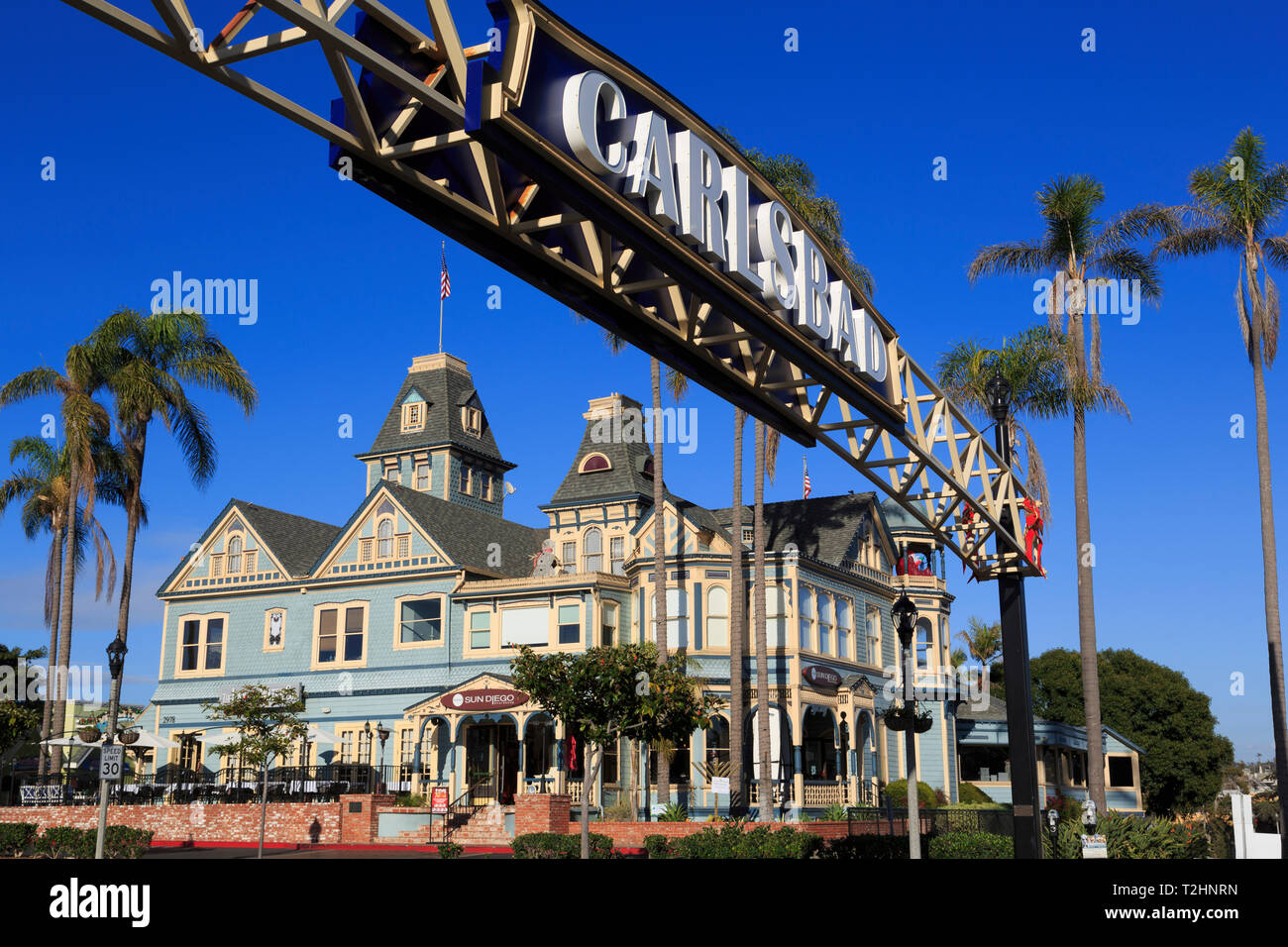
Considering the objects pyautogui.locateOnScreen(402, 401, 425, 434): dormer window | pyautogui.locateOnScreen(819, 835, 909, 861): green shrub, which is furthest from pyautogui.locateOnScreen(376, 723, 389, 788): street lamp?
pyautogui.locateOnScreen(819, 835, 909, 861): green shrub

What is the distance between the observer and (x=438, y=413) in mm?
56000

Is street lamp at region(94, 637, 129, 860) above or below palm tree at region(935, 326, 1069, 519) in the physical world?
below

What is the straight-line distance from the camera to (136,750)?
4769 centimetres

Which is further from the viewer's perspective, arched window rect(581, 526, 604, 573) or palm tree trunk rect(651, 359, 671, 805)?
arched window rect(581, 526, 604, 573)

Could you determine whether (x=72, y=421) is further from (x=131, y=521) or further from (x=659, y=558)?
(x=659, y=558)

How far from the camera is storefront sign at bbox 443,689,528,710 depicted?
126ft

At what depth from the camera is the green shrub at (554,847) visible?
2481cm

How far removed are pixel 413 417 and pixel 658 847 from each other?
35.5 meters

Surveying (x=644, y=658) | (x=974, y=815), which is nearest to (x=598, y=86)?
(x=644, y=658)

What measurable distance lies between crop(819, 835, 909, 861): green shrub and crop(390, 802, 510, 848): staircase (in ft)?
42.5

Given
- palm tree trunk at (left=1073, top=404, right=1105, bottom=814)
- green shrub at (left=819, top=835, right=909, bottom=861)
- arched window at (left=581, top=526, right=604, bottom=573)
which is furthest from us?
arched window at (left=581, top=526, right=604, bottom=573)

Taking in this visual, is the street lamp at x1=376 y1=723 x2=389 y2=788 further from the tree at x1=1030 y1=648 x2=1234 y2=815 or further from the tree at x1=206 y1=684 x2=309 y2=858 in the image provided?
the tree at x1=1030 y1=648 x2=1234 y2=815

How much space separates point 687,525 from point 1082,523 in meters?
13.0
